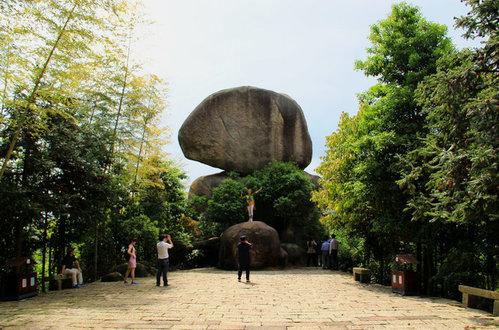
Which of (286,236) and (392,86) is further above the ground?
(392,86)

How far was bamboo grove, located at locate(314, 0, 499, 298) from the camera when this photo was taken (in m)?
7.78

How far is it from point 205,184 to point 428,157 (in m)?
16.9

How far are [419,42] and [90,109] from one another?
1137 cm

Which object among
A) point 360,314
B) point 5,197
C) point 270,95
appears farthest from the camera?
point 270,95

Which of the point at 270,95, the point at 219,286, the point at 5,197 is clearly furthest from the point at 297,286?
the point at 270,95

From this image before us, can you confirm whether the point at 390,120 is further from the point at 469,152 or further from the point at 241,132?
the point at 241,132

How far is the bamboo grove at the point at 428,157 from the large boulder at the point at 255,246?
332 cm

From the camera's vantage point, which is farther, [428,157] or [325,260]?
[325,260]

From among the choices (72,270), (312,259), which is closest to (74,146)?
(72,270)

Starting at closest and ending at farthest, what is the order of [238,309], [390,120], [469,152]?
[469,152], [238,309], [390,120]

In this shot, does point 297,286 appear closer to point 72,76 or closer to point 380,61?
point 380,61

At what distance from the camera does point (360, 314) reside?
302 inches

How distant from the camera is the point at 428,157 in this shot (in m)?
10.9

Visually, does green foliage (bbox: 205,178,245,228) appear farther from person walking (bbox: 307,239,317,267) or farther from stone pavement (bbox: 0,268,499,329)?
stone pavement (bbox: 0,268,499,329)
